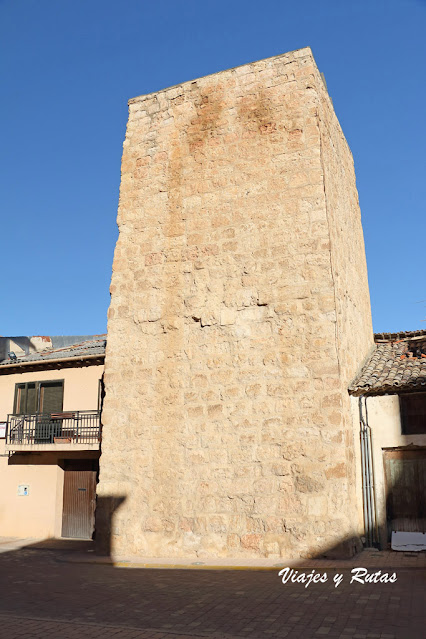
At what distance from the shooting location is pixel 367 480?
970 cm

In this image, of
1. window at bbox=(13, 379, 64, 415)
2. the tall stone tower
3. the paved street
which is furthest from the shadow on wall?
window at bbox=(13, 379, 64, 415)

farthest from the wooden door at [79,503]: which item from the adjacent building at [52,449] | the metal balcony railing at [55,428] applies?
the metal balcony railing at [55,428]

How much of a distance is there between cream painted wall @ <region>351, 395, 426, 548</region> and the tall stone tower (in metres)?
0.88

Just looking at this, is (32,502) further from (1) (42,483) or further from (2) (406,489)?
(2) (406,489)

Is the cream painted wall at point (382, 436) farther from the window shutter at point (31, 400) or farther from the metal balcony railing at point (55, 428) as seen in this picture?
the window shutter at point (31, 400)

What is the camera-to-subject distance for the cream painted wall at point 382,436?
9848 mm

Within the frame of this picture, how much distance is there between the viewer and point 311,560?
26.2 ft

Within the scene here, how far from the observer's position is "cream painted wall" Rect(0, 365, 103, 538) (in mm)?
14750

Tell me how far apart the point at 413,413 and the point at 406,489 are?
4.50 ft

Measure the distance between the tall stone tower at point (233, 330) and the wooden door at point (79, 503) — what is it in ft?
17.4

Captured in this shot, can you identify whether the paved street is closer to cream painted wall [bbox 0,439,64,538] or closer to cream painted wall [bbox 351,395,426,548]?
cream painted wall [bbox 351,395,426,548]

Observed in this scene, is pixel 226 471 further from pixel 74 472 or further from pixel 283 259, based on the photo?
pixel 74 472

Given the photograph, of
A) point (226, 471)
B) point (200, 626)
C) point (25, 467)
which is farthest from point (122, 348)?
point (25, 467)

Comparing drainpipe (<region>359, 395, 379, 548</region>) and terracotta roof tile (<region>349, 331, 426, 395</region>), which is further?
terracotta roof tile (<region>349, 331, 426, 395</region>)
